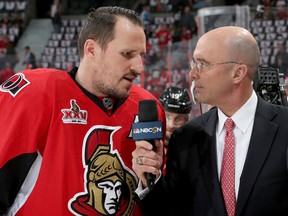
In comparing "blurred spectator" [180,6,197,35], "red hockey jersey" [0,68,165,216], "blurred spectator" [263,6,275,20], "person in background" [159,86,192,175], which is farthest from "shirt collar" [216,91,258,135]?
"blurred spectator" [180,6,197,35]

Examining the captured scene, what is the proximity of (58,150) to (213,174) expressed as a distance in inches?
22.5

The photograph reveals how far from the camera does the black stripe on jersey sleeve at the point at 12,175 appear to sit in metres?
2.20

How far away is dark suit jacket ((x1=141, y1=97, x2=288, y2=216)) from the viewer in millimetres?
2066

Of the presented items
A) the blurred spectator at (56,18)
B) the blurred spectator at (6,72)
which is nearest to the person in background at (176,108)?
the blurred spectator at (6,72)

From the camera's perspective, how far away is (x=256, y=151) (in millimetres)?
2111

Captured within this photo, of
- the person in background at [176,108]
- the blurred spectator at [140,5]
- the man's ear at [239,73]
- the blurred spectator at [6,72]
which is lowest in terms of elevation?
the blurred spectator at [140,5]

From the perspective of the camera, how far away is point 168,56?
6.91m

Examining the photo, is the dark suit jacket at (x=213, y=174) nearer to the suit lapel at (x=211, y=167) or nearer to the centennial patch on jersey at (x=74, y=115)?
the suit lapel at (x=211, y=167)

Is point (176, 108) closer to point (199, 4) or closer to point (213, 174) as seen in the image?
point (213, 174)

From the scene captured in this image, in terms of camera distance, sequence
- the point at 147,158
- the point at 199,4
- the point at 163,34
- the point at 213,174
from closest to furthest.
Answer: the point at 147,158, the point at 213,174, the point at 163,34, the point at 199,4

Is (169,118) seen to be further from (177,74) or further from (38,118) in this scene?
(177,74)

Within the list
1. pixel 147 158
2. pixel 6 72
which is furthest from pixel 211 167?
pixel 6 72

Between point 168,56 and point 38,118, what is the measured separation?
478 cm

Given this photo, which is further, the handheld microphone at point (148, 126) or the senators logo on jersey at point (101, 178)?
the senators logo on jersey at point (101, 178)
